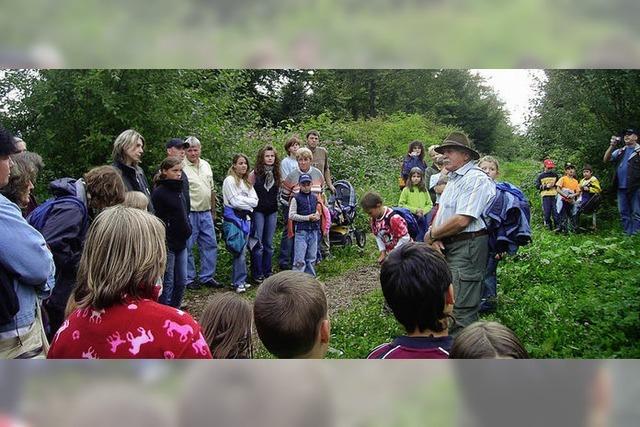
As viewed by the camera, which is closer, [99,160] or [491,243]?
[99,160]

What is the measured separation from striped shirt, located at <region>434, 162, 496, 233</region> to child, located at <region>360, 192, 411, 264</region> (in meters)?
0.71

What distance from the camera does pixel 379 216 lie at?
370cm

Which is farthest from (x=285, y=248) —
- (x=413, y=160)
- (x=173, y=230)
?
(x=413, y=160)

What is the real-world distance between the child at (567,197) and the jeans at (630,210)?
215mm

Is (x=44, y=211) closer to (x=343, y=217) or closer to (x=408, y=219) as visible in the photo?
(x=408, y=219)

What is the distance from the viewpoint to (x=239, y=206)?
4.02m

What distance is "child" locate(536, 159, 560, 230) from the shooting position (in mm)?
3199

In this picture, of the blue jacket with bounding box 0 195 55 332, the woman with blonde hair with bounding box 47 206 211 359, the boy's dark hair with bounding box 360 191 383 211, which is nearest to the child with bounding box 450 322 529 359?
the woman with blonde hair with bounding box 47 206 211 359

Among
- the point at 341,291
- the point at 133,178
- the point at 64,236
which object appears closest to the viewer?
the point at 64,236

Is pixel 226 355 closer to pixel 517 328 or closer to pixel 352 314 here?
pixel 352 314

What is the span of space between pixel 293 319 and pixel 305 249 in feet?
8.26

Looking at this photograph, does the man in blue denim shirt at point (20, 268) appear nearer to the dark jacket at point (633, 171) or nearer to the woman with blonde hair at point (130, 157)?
the woman with blonde hair at point (130, 157)
